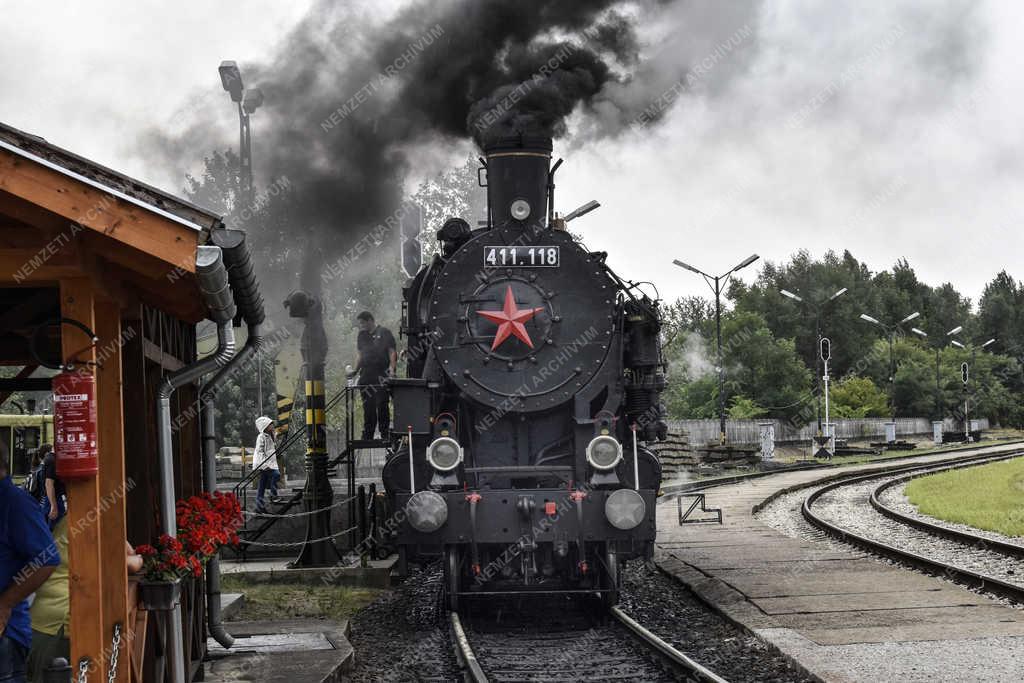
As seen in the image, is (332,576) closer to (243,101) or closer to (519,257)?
(519,257)

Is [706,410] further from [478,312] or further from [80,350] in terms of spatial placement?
[80,350]

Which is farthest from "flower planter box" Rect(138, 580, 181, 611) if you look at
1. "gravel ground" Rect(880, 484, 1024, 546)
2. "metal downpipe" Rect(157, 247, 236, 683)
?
"gravel ground" Rect(880, 484, 1024, 546)

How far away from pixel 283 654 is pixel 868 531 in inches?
471

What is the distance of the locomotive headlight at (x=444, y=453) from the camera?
418 inches

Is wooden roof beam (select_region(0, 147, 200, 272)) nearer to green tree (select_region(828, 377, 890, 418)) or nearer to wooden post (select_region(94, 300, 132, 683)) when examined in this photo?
wooden post (select_region(94, 300, 132, 683))

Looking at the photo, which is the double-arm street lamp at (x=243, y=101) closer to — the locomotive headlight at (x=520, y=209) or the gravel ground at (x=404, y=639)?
the locomotive headlight at (x=520, y=209)

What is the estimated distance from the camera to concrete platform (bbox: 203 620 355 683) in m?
7.90

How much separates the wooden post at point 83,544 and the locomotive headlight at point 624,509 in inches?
212

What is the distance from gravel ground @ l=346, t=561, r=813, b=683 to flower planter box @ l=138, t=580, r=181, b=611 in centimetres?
257

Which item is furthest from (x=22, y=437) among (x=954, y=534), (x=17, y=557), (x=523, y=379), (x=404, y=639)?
(x=17, y=557)

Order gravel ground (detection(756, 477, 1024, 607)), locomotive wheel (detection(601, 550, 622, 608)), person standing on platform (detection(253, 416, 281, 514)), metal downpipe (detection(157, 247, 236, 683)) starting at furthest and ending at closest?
person standing on platform (detection(253, 416, 281, 514)), gravel ground (detection(756, 477, 1024, 607)), locomotive wheel (detection(601, 550, 622, 608)), metal downpipe (detection(157, 247, 236, 683))

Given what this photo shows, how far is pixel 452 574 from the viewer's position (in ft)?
35.0

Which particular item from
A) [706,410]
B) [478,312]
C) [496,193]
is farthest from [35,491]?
[706,410]

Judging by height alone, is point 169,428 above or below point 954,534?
above
